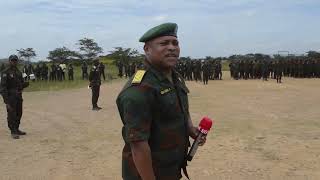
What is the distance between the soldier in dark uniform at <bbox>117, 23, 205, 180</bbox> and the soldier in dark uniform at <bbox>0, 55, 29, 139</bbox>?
26.2 ft

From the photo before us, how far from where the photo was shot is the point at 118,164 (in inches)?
313

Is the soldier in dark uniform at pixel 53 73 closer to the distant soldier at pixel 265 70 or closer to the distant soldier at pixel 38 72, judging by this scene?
the distant soldier at pixel 38 72

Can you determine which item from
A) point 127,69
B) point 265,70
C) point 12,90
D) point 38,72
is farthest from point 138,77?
point 127,69

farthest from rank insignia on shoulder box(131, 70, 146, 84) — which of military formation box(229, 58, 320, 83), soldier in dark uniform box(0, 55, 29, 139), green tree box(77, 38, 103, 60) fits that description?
green tree box(77, 38, 103, 60)

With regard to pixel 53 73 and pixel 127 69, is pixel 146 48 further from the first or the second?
pixel 127 69

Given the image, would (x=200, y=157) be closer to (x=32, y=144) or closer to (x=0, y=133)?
(x=32, y=144)

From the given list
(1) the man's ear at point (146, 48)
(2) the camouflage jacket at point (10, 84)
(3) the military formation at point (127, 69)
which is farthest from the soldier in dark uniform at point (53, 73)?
(1) the man's ear at point (146, 48)

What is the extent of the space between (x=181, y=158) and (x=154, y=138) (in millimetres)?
259

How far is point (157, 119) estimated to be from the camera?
285 centimetres

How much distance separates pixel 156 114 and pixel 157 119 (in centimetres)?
3

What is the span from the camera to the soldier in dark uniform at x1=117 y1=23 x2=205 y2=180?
2.76 meters

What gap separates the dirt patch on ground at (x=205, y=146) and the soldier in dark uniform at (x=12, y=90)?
407mm

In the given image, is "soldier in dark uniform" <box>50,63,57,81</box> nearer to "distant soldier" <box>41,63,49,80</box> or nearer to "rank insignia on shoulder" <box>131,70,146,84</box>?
"distant soldier" <box>41,63,49,80</box>

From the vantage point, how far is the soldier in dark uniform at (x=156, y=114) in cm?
276
